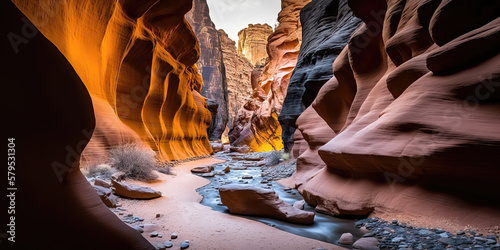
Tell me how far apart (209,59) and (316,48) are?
39.1 meters

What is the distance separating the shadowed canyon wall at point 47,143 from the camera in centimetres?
142

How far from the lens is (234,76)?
199 feet

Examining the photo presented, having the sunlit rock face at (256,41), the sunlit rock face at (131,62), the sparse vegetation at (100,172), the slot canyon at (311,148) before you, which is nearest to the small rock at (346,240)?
the slot canyon at (311,148)

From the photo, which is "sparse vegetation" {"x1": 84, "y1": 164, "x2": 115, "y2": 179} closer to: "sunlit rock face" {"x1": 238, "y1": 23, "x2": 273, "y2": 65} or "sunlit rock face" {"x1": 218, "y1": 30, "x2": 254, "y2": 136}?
"sunlit rock face" {"x1": 218, "y1": 30, "x2": 254, "y2": 136}

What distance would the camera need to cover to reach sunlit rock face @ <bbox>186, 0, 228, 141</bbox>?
44.8 m

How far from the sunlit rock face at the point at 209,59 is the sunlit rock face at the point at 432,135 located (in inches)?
1485

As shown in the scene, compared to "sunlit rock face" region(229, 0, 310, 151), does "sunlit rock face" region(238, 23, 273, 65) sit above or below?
above

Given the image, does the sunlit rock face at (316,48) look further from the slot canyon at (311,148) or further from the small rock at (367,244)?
the small rock at (367,244)

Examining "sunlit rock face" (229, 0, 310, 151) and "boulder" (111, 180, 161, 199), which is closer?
"boulder" (111, 180, 161, 199)

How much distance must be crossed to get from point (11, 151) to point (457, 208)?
4.75 metres

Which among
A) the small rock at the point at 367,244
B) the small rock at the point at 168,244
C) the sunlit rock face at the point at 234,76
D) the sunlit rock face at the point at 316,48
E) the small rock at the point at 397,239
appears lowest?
the small rock at the point at 367,244

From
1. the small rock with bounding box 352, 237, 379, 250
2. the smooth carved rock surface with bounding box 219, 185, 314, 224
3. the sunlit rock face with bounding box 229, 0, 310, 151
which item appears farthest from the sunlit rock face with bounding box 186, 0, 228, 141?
the small rock with bounding box 352, 237, 379, 250

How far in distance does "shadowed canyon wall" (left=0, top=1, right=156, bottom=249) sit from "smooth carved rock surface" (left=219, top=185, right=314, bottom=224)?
105 inches

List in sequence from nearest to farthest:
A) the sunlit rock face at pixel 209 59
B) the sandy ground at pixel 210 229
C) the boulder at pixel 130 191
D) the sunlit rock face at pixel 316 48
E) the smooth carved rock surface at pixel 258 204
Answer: the sandy ground at pixel 210 229 < the smooth carved rock surface at pixel 258 204 < the boulder at pixel 130 191 < the sunlit rock face at pixel 316 48 < the sunlit rock face at pixel 209 59
